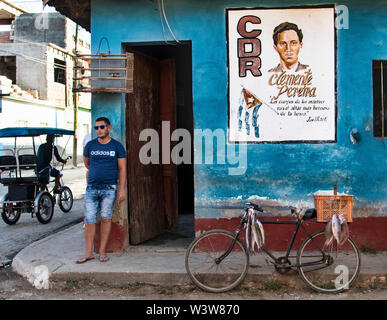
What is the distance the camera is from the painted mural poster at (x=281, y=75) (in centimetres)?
581

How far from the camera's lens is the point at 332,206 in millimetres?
4402

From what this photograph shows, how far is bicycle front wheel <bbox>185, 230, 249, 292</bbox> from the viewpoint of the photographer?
461cm

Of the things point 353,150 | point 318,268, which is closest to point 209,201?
point 318,268

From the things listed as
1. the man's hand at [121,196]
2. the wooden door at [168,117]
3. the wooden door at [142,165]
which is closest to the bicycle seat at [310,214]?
the man's hand at [121,196]

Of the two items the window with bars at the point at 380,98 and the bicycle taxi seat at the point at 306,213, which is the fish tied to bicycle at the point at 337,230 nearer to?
the bicycle taxi seat at the point at 306,213

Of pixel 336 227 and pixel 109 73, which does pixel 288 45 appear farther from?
pixel 336 227

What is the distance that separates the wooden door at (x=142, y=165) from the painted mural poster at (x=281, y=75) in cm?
157

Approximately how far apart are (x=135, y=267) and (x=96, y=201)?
1.12 m

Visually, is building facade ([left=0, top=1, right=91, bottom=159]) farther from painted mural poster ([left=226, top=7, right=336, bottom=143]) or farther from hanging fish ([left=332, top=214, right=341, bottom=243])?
hanging fish ([left=332, top=214, right=341, bottom=243])

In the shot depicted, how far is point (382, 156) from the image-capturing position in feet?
19.0

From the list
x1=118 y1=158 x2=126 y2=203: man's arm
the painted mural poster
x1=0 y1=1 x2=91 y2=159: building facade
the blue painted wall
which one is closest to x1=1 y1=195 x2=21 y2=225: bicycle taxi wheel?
the blue painted wall

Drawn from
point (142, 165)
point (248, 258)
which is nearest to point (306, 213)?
point (248, 258)

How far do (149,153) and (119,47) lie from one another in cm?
187
